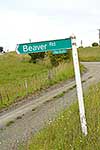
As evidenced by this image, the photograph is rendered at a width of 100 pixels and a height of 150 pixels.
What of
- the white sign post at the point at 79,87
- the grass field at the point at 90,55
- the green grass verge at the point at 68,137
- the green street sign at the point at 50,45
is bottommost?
the grass field at the point at 90,55

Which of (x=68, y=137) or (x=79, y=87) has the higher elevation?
(x=79, y=87)

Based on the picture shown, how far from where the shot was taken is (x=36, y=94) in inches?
752

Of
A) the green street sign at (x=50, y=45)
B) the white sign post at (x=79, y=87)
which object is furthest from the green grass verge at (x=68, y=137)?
the green street sign at (x=50, y=45)

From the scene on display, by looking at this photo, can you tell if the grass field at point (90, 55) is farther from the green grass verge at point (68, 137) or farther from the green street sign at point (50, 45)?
the green street sign at point (50, 45)

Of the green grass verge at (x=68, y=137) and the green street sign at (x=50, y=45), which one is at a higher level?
the green street sign at (x=50, y=45)

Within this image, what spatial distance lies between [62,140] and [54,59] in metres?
36.7

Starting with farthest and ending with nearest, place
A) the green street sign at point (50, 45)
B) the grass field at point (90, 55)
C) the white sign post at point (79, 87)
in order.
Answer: the grass field at point (90, 55), the green street sign at point (50, 45), the white sign post at point (79, 87)

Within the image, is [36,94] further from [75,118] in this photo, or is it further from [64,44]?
[64,44]

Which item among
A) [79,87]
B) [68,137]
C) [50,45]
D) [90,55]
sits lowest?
[90,55]

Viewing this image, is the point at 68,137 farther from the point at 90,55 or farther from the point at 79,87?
the point at 90,55

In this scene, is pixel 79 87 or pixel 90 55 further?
pixel 90 55

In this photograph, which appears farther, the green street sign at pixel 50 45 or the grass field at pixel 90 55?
the grass field at pixel 90 55

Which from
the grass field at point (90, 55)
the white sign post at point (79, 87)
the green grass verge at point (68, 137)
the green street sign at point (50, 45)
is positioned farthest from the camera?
the grass field at point (90, 55)

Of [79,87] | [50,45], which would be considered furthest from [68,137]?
[50,45]
